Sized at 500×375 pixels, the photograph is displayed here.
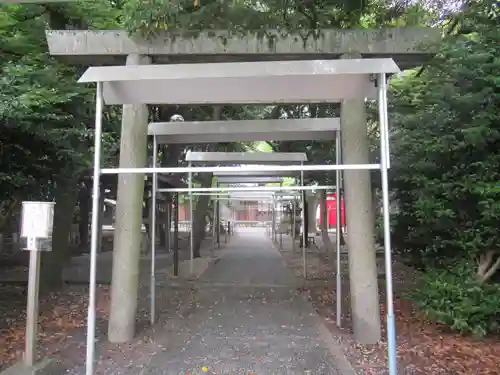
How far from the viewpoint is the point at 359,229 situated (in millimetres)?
6723

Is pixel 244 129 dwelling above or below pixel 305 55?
below

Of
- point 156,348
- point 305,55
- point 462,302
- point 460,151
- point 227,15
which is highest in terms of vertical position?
point 227,15

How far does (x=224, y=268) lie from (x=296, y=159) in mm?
5141

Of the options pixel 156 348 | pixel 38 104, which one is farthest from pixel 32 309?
pixel 38 104

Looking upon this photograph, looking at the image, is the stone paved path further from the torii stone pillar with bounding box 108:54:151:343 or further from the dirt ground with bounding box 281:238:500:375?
the torii stone pillar with bounding box 108:54:151:343

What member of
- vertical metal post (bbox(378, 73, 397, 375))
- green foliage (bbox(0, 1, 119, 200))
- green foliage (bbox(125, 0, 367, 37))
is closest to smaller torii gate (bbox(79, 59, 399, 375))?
vertical metal post (bbox(378, 73, 397, 375))

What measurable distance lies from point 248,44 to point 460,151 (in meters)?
3.15

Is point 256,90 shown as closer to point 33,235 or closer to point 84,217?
point 33,235

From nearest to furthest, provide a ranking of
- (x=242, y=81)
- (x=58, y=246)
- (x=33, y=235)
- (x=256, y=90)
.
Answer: (x=33, y=235) → (x=242, y=81) → (x=256, y=90) → (x=58, y=246)

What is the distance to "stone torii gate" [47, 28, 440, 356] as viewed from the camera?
21.8 feet

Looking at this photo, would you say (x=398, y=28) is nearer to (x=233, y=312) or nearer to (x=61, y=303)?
(x=233, y=312)

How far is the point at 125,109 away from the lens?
692 centimetres

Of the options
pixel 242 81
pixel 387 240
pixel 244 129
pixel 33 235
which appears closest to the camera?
pixel 387 240

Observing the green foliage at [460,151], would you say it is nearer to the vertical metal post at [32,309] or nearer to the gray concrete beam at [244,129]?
the gray concrete beam at [244,129]
